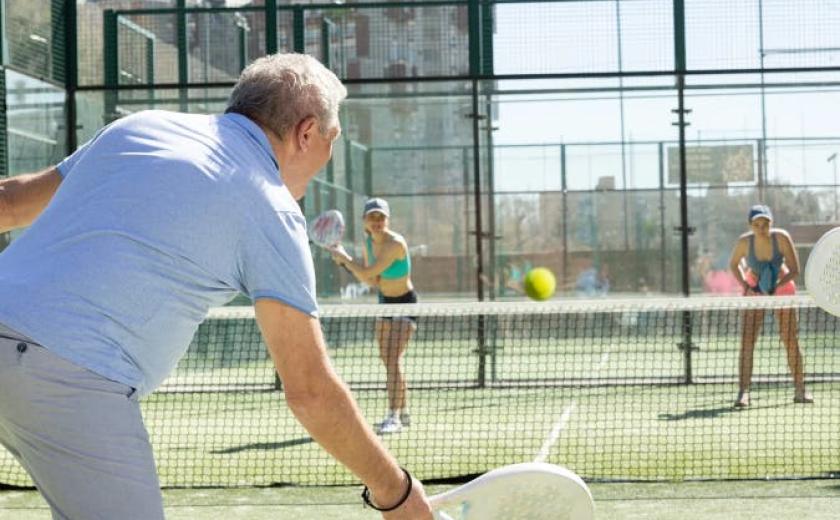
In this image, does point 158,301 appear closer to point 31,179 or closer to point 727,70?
point 31,179

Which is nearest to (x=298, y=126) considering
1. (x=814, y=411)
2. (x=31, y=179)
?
(x=31, y=179)

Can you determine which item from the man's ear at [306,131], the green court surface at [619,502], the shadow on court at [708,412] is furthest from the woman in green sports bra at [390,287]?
the man's ear at [306,131]

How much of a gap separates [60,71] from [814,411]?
7164 mm

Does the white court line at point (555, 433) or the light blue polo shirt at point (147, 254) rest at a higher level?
the light blue polo shirt at point (147, 254)

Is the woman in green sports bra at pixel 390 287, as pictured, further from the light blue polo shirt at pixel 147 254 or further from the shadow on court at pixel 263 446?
the light blue polo shirt at pixel 147 254

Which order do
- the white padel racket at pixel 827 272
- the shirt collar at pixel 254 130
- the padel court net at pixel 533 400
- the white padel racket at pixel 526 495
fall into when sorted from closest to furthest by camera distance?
the shirt collar at pixel 254 130 < the white padel racket at pixel 526 495 < the white padel racket at pixel 827 272 < the padel court net at pixel 533 400

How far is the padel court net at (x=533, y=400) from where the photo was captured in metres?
8.08

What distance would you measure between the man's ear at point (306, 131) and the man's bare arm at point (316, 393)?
42cm

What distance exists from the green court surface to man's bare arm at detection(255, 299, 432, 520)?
3681 mm

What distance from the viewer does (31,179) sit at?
3277 millimetres

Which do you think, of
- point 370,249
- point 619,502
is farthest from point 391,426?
point 619,502

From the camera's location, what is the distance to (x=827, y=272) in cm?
587

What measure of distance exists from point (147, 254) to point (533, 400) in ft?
31.3

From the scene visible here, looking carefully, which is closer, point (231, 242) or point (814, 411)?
point (231, 242)
